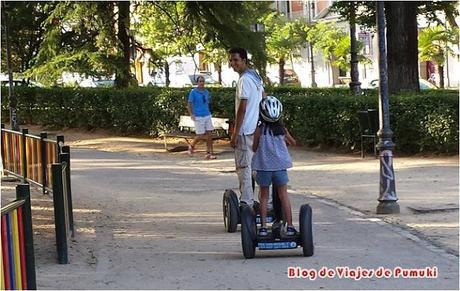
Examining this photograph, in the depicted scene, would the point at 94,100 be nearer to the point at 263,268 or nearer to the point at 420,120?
the point at 420,120

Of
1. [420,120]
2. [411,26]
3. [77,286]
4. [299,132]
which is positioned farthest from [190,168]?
[77,286]

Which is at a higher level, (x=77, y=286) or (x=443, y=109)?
(x=443, y=109)

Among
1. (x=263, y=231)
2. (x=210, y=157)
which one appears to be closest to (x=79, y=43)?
(x=210, y=157)

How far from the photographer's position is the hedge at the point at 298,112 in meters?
15.9

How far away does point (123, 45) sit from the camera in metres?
26.6

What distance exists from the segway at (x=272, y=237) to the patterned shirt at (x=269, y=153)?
43 centimetres

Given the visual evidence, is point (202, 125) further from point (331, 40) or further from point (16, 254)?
point (331, 40)

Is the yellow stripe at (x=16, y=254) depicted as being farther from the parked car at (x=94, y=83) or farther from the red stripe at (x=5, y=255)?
the parked car at (x=94, y=83)

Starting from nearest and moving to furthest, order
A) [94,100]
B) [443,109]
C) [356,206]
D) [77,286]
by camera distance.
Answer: [77,286] → [356,206] → [443,109] → [94,100]

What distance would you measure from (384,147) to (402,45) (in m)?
9.36

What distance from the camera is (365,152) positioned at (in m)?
17.0

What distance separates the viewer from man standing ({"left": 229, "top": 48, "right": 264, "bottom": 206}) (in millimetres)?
8445

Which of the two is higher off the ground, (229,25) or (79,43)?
(229,25)

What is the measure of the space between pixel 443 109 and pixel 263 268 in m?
9.43
